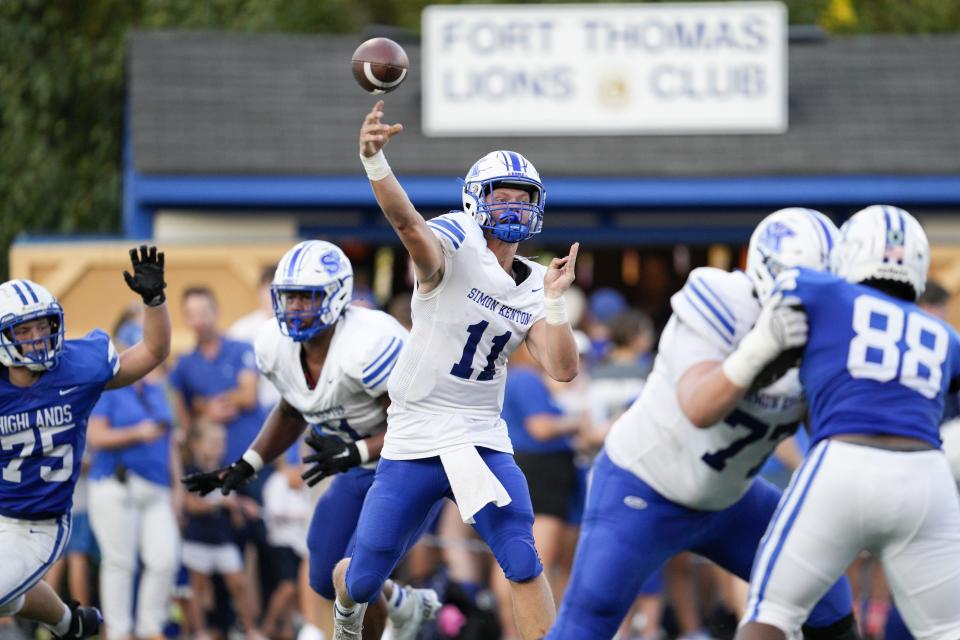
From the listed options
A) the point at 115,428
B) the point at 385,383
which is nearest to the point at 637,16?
the point at 115,428

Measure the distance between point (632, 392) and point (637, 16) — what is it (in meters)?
5.39

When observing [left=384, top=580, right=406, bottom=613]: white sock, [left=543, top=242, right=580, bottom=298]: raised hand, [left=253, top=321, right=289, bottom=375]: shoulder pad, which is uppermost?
[left=543, top=242, right=580, bottom=298]: raised hand

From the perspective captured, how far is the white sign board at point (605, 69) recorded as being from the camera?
45.0 ft

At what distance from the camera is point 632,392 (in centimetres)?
948

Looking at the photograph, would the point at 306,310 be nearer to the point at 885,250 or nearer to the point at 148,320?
the point at 148,320

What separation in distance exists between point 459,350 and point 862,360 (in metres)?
1.70

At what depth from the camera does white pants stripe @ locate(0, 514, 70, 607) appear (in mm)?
6203

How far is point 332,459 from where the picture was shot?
20.9 ft

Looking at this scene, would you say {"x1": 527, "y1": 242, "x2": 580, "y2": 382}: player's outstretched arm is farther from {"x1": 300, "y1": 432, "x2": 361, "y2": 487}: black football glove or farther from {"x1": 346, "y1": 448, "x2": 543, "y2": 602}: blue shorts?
{"x1": 300, "y1": 432, "x2": 361, "y2": 487}: black football glove

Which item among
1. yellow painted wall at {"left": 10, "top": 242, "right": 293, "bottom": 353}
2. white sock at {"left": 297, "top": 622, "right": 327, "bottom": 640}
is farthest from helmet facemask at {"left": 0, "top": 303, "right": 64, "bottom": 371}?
yellow painted wall at {"left": 10, "top": 242, "right": 293, "bottom": 353}

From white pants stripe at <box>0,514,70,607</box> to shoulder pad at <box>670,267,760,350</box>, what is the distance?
2921 millimetres

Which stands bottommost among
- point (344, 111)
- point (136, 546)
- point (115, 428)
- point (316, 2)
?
point (136, 546)

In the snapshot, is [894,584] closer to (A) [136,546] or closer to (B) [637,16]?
(A) [136,546]

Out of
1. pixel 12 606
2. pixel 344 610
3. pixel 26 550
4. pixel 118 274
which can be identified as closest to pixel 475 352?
pixel 344 610
